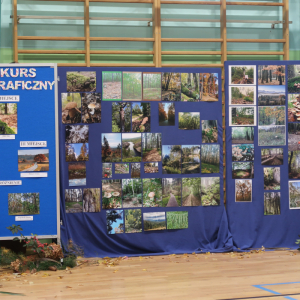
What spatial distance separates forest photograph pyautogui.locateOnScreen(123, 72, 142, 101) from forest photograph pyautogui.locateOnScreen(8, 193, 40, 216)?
160cm

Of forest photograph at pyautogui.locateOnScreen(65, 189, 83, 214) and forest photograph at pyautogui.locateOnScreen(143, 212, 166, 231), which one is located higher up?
forest photograph at pyautogui.locateOnScreen(65, 189, 83, 214)

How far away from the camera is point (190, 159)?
479cm

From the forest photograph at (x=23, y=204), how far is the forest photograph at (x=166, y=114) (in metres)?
1.73

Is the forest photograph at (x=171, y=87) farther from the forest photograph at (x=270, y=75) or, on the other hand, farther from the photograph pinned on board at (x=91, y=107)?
the forest photograph at (x=270, y=75)

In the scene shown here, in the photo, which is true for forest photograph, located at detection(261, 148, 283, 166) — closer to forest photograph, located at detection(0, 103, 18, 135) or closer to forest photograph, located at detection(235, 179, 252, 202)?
forest photograph, located at detection(235, 179, 252, 202)

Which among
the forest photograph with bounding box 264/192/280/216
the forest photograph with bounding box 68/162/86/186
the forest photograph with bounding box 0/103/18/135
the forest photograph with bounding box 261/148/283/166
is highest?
the forest photograph with bounding box 0/103/18/135

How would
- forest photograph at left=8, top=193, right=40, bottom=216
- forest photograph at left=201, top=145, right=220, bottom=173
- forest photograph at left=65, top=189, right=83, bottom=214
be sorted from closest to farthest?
forest photograph at left=8, top=193, right=40, bottom=216 < forest photograph at left=65, top=189, right=83, bottom=214 < forest photograph at left=201, top=145, right=220, bottom=173

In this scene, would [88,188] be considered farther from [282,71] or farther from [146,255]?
[282,71]

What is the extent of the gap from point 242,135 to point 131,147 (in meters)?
1.43

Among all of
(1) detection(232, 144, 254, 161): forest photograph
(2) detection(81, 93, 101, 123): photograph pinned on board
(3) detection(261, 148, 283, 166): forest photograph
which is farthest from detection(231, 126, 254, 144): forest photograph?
(2) detection(81, 93, 101, 123): photograph pinned on board

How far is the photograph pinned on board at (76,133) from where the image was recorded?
4.61 metres

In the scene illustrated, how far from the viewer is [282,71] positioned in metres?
4.89

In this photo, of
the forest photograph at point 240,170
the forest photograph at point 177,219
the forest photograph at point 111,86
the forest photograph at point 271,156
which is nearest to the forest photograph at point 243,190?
the forest photograph at point 240,170

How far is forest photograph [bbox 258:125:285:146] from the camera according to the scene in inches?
192
